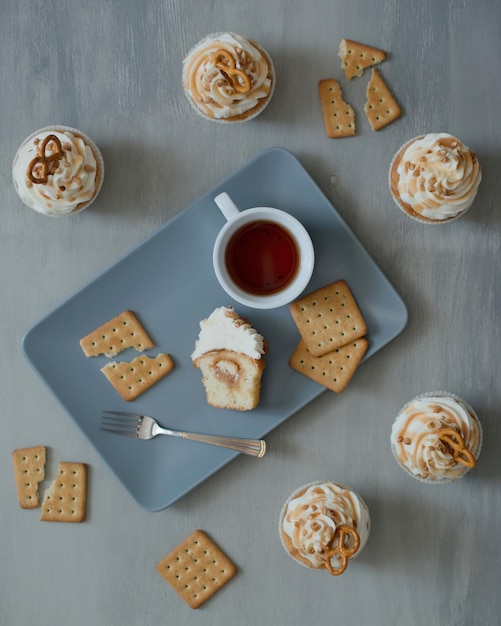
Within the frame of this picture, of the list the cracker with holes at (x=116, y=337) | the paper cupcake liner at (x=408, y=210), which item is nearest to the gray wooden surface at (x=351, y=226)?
the paper cupcake liner at (x=408, y=210)

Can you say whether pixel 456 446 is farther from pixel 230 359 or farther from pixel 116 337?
pixel 116 337

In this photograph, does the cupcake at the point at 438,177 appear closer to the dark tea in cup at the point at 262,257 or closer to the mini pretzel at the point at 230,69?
the dark tea in cup at the point at 262,257

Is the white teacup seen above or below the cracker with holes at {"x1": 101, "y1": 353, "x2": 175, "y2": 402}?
above

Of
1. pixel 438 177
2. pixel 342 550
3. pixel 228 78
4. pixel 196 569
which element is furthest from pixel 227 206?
pixel 196 569

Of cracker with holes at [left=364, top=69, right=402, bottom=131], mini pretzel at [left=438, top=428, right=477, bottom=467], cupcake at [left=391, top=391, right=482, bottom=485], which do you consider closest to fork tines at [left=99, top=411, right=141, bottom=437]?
cupcake at [left=391, top=391, right=482, bottom=485]

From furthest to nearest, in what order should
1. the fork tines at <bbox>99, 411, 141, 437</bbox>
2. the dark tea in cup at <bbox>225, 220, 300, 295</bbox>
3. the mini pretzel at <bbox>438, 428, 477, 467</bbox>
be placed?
the fork tines at <bbox>99, 411, 141, 437</bbox>, the dark tea in cup at <bbox>225, 220, 300, 295</bbox>, the mini pretzel at <bbox>438, 428, 477, 467</bbox>

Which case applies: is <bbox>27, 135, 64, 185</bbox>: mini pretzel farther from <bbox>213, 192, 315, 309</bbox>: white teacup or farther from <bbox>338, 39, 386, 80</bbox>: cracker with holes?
<bbox>338, 39, 386, 80</bbox>: cracker with holes
